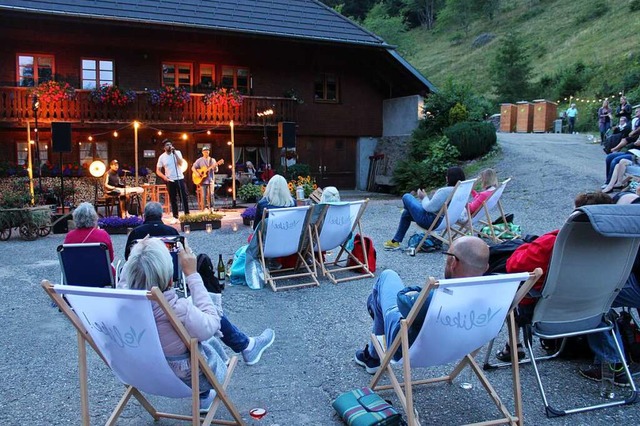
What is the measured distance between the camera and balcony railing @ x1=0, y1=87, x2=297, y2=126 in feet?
51.2

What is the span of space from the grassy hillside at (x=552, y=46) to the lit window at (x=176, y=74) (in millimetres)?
13982

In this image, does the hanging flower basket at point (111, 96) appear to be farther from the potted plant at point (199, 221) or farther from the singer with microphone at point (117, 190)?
the potted plant at point (199, 221)

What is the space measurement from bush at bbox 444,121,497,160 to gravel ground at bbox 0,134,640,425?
34.3 ft

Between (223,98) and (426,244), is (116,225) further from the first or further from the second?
(223,98)

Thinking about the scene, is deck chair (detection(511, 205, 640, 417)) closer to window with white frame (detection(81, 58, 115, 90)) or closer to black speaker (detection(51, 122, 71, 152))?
black speaker (detection(51, 122, 71, 152))

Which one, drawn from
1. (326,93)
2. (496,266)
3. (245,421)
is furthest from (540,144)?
(245,421)

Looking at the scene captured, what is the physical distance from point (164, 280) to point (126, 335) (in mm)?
312

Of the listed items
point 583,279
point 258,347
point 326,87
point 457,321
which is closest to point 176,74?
point 326,87

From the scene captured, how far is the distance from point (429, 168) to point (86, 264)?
14.2 metres

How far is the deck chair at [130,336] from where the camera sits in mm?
2613

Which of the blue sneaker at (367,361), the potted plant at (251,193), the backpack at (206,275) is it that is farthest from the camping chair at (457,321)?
the potted plant at (251,193)

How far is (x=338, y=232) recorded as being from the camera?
6.85 metres

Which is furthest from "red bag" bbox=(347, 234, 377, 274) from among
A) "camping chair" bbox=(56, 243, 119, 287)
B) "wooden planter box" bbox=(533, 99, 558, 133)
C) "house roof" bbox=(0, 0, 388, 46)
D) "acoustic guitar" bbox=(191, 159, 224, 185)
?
"wooden planter box" bbox=(533, 99, 558, 133)

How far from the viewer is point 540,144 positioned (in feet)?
65.4
